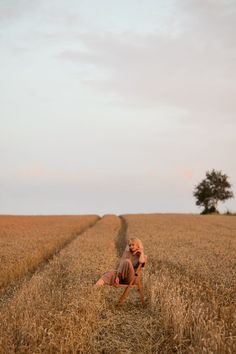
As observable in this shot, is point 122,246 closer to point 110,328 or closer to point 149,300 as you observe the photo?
point 149,300

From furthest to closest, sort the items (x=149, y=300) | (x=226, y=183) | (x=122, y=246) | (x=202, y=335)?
(x=226, y=183) < (x=122, y=246) < (x=149, y=300) < (x=202, y=335)

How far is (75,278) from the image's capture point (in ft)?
44.2

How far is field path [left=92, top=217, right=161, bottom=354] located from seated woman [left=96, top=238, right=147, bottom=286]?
20.1 inches

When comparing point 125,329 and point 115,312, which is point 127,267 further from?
point 125,329

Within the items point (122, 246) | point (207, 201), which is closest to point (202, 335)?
point (122, 246)

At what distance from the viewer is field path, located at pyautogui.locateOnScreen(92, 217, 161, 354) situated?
8336 mm

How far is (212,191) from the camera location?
91500 millimetres

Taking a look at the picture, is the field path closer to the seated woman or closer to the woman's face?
the seated woman

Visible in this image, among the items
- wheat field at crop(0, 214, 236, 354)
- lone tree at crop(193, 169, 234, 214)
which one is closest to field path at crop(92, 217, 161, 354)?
wheat field at crop(0, 214, 236, 354)

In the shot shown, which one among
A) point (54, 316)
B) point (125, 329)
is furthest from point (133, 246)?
point (54, 316)

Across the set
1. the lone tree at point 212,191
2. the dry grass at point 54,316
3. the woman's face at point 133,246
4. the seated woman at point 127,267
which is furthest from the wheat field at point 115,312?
the lone tree at point 212,191

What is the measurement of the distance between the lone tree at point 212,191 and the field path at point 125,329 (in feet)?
266

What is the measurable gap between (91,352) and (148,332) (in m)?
1.33

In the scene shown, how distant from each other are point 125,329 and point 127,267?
6.53 feet
